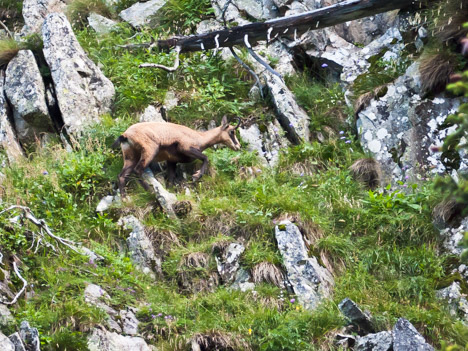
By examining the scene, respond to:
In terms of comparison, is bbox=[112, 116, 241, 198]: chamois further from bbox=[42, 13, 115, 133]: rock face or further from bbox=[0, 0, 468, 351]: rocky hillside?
bbox=[42, 13, 115, 133]: rock face

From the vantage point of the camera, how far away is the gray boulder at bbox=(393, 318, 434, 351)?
7.71 metres

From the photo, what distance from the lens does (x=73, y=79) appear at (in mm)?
12742

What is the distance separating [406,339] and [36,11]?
35.9 feet

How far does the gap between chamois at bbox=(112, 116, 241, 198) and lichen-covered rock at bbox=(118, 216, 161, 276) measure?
98 centimetres

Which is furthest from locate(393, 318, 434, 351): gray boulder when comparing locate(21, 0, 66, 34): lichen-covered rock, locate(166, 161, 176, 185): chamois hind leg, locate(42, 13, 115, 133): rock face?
locate(21, 0, 66, 34): lichen-covered rock

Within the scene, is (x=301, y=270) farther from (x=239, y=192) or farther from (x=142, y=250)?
(x=142, y=250)

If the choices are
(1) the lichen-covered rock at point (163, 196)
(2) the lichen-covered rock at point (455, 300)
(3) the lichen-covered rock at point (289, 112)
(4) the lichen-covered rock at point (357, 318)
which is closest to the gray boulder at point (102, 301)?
(1) the lichen-covered rock at point (163, 196)

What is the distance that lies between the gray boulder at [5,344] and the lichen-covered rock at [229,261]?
3.27 meters

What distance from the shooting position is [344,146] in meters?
11.9

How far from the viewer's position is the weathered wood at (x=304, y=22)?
12.0m

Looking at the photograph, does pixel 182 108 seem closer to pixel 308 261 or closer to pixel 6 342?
pixel 308 261

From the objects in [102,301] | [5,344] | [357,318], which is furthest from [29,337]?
[357,318]

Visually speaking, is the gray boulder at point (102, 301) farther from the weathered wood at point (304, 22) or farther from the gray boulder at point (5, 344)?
the weathered wood at point (304, 22)

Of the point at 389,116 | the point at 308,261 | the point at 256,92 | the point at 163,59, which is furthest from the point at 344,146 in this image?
the point at 163,59
